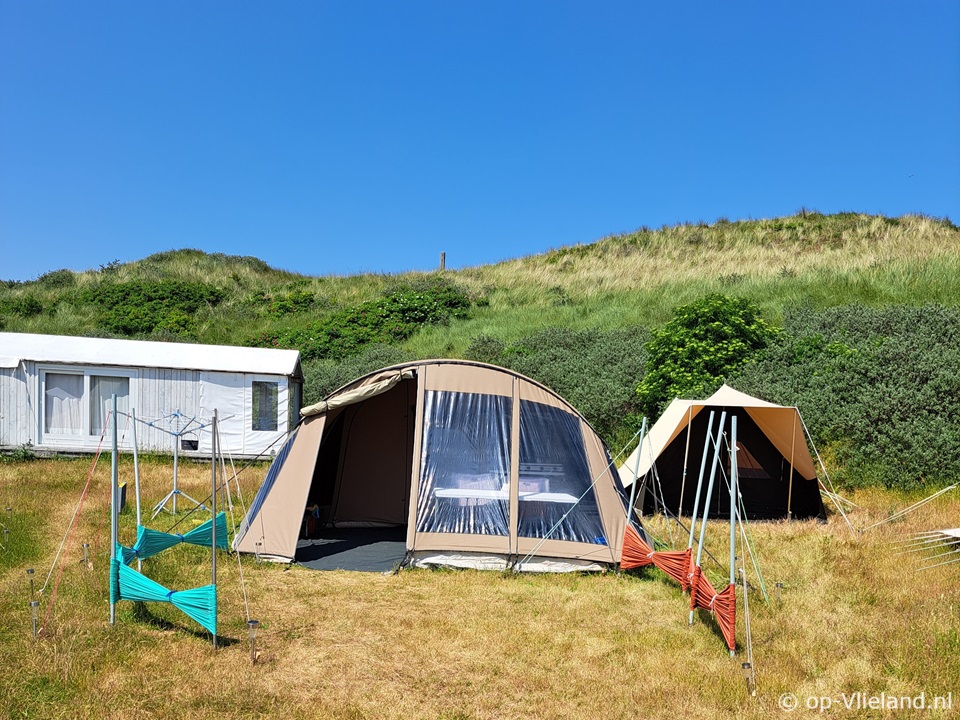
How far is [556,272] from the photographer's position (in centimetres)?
3297

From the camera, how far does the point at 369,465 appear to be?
11219 mm

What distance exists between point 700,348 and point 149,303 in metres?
23.4

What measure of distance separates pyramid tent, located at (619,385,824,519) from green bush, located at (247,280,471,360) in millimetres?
15349

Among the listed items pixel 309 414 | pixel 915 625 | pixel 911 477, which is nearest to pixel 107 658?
pixel 309 414

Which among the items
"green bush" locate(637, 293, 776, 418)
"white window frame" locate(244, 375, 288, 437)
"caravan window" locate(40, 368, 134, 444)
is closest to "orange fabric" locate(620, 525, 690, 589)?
"green bush" locate(637, 293, 776, 418)

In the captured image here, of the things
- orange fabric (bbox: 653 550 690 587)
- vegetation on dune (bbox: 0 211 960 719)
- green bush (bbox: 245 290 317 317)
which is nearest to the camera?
vegetation on dune (bbox: 0 211 960 719)

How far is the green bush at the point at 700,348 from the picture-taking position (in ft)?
53.7

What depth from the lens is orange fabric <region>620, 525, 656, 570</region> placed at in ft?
25.4

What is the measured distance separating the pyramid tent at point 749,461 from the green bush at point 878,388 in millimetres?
1787

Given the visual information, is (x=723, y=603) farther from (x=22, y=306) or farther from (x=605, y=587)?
(x=22, y=306)

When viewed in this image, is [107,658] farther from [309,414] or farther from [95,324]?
[95,324]

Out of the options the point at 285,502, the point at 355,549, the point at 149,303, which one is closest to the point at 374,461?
the point at 355,549

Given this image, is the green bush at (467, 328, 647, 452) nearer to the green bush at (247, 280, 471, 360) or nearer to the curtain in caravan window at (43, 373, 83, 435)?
the green bush at (247, 280, 471, 360)

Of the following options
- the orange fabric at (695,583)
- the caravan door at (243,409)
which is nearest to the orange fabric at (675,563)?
the orange fabric at (695,583)
